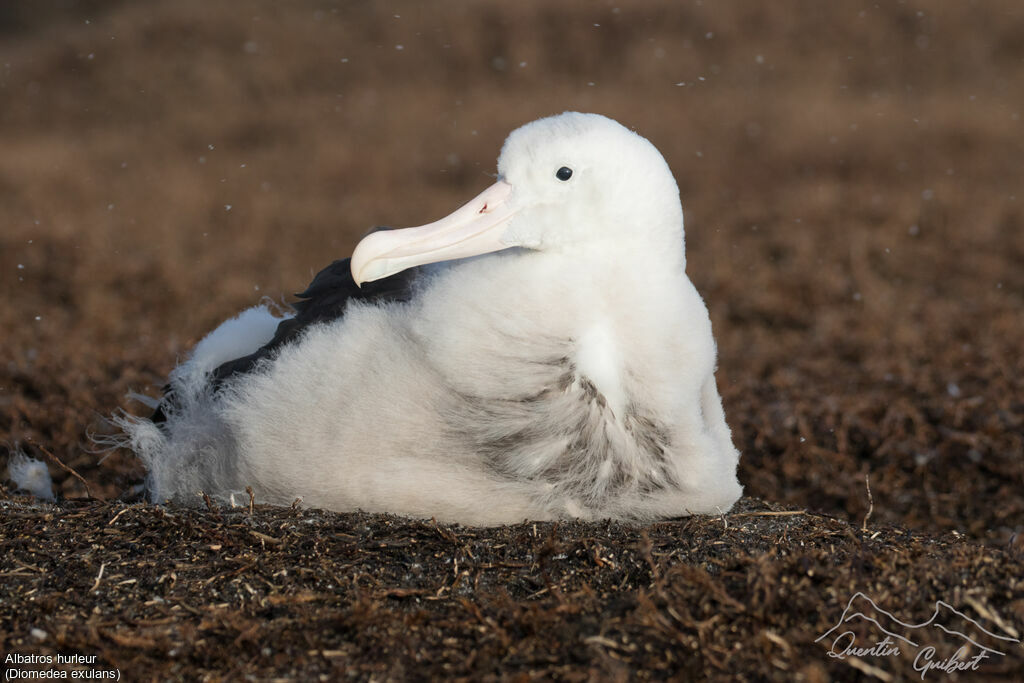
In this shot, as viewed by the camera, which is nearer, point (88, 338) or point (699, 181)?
point (88, 338)

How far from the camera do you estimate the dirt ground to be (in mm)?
2957

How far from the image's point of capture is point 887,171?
46.2 ft

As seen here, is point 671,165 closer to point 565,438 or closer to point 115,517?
point 565,438

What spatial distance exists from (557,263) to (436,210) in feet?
32.1

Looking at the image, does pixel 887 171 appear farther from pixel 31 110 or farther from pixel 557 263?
pixel 31 110

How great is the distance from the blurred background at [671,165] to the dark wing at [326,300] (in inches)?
63.2

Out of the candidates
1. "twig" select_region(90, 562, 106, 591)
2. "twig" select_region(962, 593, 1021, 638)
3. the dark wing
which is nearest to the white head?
the dark wing

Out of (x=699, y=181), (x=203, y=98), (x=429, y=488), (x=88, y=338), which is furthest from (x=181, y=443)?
(x=203, y=98)

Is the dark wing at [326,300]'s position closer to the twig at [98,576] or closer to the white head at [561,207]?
the white head at [561,207]

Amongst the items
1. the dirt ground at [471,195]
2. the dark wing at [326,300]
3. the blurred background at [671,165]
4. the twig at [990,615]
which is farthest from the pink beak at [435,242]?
the blurred background at [671,165]

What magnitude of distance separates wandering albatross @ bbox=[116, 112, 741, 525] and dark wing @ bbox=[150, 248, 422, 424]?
2.6 inches

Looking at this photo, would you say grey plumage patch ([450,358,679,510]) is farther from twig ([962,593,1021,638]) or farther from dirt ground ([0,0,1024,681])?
twig ([962,593,1021,638])

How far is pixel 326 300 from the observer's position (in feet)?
13.8

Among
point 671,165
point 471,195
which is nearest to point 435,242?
point 471,195
